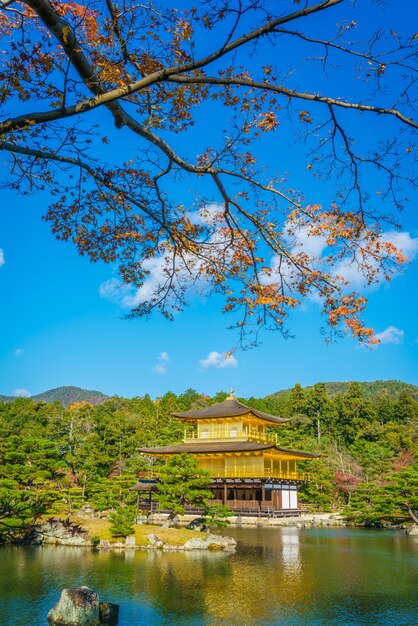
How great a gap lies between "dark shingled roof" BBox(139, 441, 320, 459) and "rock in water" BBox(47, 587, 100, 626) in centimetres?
1867

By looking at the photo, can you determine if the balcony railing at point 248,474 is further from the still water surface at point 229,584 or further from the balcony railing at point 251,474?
the still water surface at point 229,584

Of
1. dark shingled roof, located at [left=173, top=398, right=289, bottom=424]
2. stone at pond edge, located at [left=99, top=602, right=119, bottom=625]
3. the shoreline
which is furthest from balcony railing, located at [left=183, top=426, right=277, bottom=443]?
stone at pond edge, located at [left=99, top=602, right=119, bottom=625]

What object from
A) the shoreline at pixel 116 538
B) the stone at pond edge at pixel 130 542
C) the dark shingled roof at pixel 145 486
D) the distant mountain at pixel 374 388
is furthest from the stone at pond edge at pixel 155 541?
the distant mountain at pixel 374 388

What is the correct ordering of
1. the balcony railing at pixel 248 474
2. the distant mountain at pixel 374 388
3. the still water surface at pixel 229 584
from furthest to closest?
the distant mountain at pixel 374 388, the balcony railing at pixel 248 474, the still water surface at pixel 229 584

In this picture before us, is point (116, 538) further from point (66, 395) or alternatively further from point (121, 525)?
point (66, 395)

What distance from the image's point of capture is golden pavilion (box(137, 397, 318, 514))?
1029 inches

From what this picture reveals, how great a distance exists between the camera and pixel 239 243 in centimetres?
526

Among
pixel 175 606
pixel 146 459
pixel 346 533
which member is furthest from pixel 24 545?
pixel 146 459

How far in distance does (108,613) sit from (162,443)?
26.4 meters

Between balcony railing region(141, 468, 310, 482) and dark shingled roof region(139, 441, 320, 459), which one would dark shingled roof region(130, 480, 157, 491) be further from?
dark shingled roof region(139, 441, 320, 459)

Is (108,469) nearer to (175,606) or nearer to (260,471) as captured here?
(260,471)

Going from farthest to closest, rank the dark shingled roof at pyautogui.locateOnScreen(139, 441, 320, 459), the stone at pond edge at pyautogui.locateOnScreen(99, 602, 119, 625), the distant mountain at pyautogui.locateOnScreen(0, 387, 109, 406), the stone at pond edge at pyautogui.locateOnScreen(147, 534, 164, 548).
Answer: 1. the distant mountain at pyautogui.locateOnScreen(0, 387, 109, 406)
2. the dark shingled roof at pyautogui.locateOnScreen(139, 441, 320, 459)
3. the stone at pond edge at pyautogui.locateOnScreen(147, 534, 164, 548)
4. the stone at pond edge at pyautogui.locateOnScreen(99, 602, 119, 625)

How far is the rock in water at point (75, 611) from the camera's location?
7266 millimetres

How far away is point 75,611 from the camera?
24.1 feet
